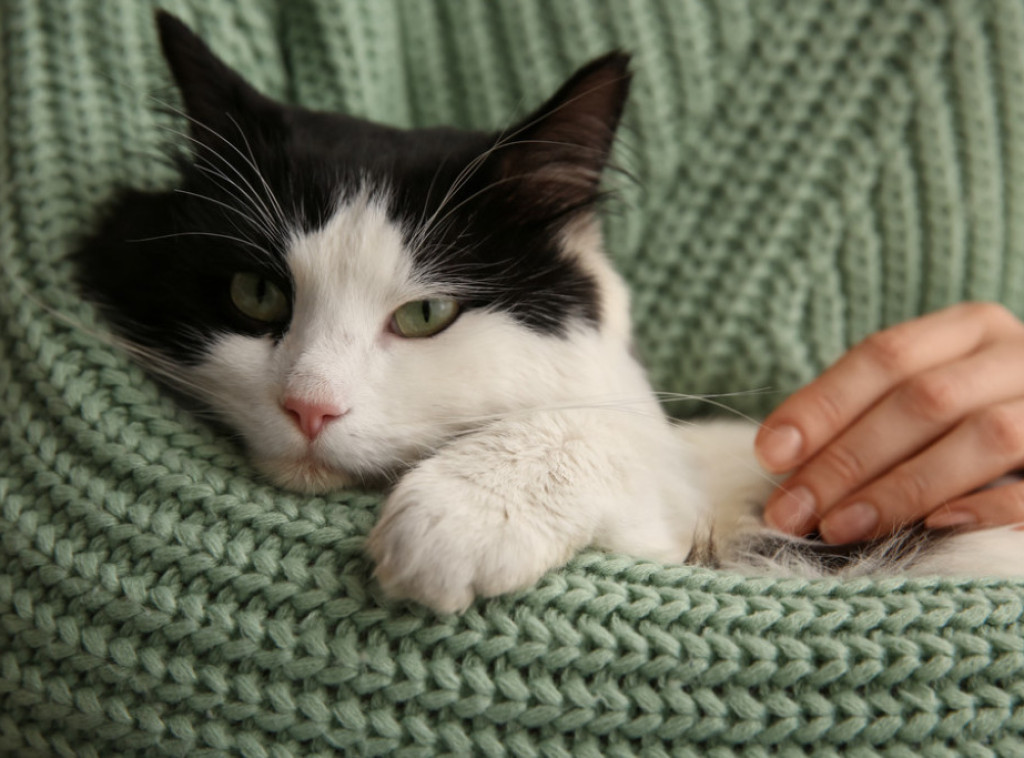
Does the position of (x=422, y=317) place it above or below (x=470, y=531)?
above

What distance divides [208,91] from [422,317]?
358 mm

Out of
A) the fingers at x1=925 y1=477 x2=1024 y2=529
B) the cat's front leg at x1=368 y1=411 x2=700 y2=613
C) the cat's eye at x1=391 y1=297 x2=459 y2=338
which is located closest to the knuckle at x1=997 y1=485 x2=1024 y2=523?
the fingers at x1=925 y1=477 x2=1024 y2=529

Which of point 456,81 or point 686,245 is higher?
point 456,81

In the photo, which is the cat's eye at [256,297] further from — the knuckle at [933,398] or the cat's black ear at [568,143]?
the knuckle at [933,398]

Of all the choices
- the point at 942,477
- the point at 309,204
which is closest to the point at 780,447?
the point at 942,477

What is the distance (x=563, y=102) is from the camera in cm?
90

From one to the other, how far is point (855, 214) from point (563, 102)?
0.62 meters

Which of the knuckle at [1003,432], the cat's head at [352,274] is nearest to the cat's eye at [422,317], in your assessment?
the cat's head at [352,274]

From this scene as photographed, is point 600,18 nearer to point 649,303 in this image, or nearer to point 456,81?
point 456,81

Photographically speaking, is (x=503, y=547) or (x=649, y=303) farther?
(x=649, y=303)

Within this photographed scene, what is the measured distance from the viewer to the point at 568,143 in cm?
95

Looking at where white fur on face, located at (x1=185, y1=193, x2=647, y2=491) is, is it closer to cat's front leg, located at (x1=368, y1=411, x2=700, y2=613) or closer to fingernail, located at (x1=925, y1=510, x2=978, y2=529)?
cat's front leg, located at (x1=368, y1=411, x2=700, y2=613)

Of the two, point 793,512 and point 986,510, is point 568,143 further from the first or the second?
point 986,510

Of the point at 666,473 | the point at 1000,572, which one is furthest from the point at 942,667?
the point at 666,473
